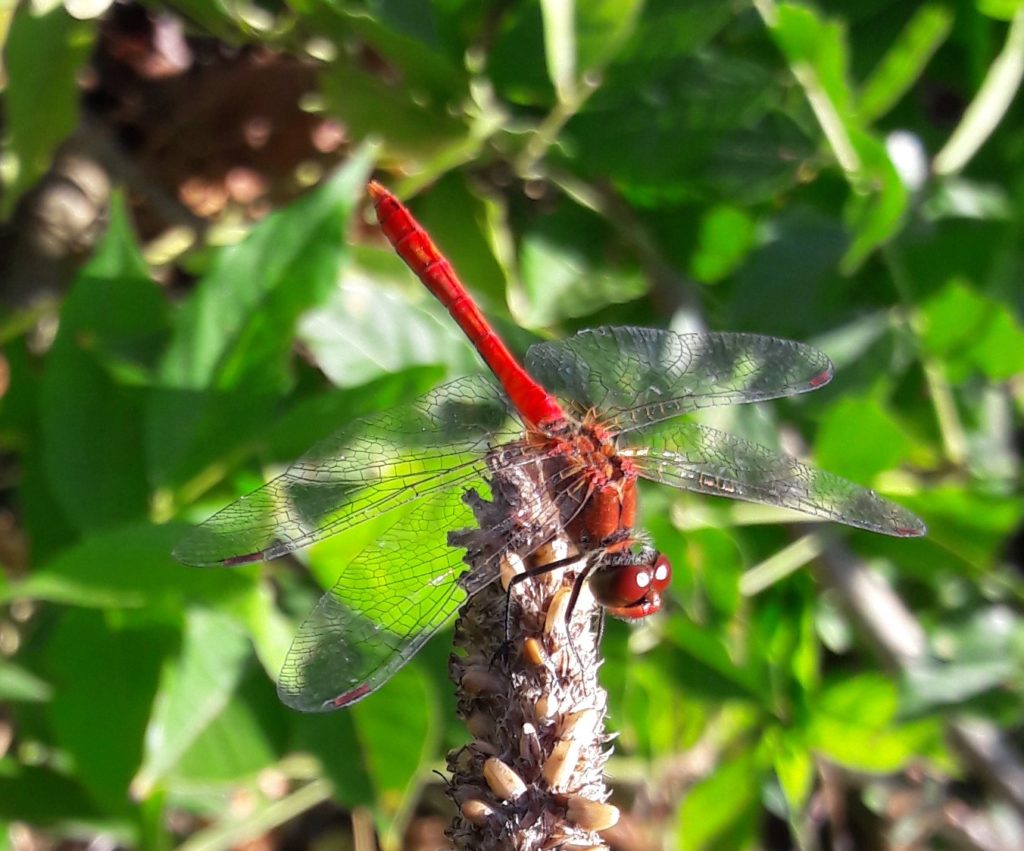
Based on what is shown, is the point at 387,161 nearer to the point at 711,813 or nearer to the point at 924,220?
the point at 924,220

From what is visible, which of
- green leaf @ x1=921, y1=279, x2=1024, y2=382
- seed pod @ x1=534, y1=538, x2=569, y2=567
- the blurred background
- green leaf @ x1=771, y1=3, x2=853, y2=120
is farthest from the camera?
green leaf @ x1=921, y1=279, x2=1024, y2=382

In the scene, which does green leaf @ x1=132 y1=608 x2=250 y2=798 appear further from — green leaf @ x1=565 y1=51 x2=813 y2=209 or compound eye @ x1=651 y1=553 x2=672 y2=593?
green leaf @ x1=565 y1=51 x2=813 y2=209

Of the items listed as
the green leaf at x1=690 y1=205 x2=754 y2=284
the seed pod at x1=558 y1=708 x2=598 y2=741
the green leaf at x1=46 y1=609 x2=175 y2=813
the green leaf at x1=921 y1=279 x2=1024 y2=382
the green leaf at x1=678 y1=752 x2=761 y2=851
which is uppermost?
the seed pod at x1=558 y1=708 x2=598 y2=741

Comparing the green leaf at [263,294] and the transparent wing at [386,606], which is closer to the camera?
the transparent wing at [386,606]

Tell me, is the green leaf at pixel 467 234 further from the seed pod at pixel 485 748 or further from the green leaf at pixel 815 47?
the seed pod at pixel 485 748

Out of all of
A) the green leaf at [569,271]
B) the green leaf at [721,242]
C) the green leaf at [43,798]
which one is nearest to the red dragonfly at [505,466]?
the green leaf at [569,271]

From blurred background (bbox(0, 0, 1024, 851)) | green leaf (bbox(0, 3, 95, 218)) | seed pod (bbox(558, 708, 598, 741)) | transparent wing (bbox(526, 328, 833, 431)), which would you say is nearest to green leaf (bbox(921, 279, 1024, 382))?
blurred background (bbox(0, 0, 1024, 851))

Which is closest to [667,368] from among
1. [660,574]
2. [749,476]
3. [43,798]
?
[749,476]

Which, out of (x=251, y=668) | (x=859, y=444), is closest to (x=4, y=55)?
(x=251, y=668)
